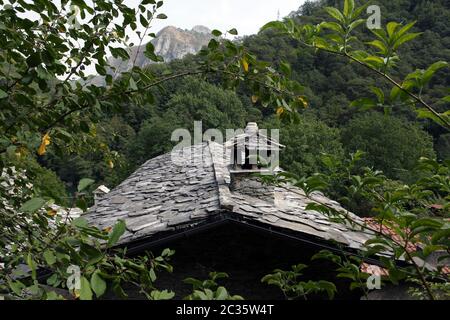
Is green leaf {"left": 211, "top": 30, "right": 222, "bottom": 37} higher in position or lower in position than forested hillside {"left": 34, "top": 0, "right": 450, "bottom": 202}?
lower

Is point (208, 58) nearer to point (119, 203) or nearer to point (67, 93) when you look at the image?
point (67, 93)

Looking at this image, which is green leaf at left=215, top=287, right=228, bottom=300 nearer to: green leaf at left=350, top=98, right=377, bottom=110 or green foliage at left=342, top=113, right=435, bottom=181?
green leaf at left=350, top=98, right=377, bottom=110

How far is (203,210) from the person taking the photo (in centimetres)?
469

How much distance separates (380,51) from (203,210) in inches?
137

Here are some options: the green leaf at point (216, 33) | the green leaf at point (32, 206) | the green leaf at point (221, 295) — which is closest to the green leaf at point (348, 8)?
the green leaf at point (216, 33)

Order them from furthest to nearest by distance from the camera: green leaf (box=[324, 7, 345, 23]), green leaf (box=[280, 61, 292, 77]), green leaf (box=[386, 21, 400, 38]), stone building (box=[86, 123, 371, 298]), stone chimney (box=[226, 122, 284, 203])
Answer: stone chimney (box=[226, 122, 284, 203]), stone building (box=[86, 123, 371, 298]), green leaf (box=[280, 61, 292, 77]), green leaf (box=[324, 7, 345, 23]), green leaf (box=[386, 21, 400, 38])

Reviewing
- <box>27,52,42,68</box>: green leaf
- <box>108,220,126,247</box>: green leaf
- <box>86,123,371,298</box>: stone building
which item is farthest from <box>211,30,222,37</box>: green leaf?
<box>86,123,371,298</box>: stone building

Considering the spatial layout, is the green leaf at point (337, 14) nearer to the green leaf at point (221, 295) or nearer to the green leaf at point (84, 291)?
the green leaf at point (221, 295)

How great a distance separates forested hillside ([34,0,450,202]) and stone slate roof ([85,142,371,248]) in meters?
15.9

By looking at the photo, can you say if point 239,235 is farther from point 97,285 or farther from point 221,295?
point 97,285

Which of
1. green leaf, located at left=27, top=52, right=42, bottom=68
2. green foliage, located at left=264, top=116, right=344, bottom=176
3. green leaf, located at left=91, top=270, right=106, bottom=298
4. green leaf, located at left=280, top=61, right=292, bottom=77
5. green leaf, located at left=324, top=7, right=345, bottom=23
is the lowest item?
green leaf, located at left=91, top=270, right=106, bottom=298

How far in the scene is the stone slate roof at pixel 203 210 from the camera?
4.50 meters

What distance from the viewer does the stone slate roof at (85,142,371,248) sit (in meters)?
4.50
